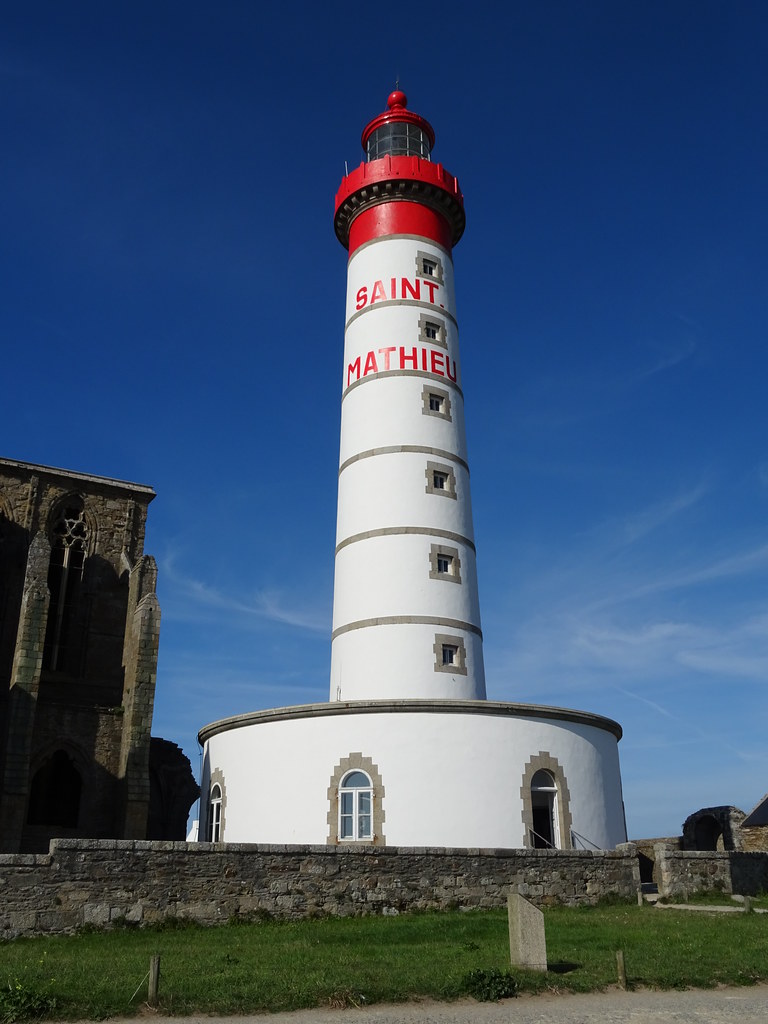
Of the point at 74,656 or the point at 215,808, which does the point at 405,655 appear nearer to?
the point at 215,808

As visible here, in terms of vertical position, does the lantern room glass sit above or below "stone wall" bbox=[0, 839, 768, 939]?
above

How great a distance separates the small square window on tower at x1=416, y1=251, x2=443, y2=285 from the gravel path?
21220 millimetres

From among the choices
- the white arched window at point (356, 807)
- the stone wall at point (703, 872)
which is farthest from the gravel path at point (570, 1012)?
the white arched window at point (356, 807)

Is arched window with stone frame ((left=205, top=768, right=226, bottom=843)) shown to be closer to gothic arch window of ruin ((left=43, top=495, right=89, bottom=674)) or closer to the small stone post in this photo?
gothic arch window of ruin ((left=43, top=495, right=89, bottom=674))

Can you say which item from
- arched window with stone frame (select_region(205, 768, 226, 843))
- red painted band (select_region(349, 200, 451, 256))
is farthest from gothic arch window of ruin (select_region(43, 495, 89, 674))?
red painted band (select_region(349, 200, 451, 256))

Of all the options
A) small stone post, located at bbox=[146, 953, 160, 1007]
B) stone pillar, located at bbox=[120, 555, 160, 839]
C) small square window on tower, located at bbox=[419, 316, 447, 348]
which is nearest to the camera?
small stone post, located at bbox=[146, 953, 160, 1007]

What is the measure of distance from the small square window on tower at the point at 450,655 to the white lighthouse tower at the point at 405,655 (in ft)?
0.13

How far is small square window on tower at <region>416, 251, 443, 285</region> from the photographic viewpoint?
27.1 m

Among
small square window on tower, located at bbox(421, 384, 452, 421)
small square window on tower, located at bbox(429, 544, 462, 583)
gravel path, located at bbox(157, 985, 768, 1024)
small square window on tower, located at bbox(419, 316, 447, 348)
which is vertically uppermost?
small square window on tower, located at bbox(419, 316, 447, 348)

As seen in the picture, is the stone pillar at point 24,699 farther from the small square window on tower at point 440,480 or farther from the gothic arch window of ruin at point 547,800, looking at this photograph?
the gothic arch window of ruin at point 547,800

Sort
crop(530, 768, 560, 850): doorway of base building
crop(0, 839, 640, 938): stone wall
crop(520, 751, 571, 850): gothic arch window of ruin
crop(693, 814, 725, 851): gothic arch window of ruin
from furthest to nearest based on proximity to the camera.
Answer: crop(693, 814, 725, 851): gothic arch window of ruin < crop(530, 768, 560, 850): doorway of base building < crop(520, 751, 571, 850): gothic arch window of ruin < crop(0, 839, 640, 938): stone wall

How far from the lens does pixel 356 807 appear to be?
19.2m

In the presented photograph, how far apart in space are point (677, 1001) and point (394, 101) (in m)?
28.8

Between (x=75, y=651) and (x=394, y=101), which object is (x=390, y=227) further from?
(x=75, y=651)
